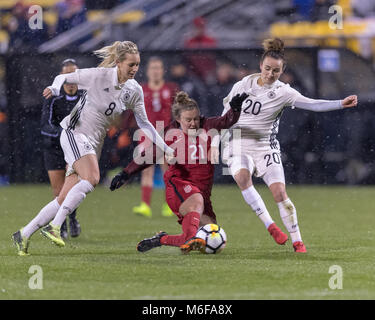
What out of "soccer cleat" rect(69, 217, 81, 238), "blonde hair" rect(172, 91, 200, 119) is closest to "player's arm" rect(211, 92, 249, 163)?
"blonde hair" rect(172, 91, 200, 119)

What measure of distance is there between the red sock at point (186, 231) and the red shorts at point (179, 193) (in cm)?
20

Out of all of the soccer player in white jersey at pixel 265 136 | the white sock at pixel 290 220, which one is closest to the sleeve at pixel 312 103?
the soccer player in white jersey at pixel 265 136

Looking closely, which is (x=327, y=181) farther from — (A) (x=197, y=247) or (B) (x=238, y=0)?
(A) (x=197, y=247)

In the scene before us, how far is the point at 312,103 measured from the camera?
8.33 meters

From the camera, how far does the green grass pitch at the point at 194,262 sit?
6055 millimetres

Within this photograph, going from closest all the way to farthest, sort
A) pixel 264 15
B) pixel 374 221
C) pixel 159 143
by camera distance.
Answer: pixel 159 143 < pixel 374 221 < pixel 264 15

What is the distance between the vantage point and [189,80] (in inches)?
647

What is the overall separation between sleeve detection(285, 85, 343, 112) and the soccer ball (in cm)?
141

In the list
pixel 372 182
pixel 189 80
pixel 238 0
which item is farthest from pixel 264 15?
pixel 372 182

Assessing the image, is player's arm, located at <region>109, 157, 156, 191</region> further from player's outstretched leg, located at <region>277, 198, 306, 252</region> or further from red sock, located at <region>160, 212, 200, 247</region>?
player's outstretched leg, located at <region>277, 198, 306, 252</region>

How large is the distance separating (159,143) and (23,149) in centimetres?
867

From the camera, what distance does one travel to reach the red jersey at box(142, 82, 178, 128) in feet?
40.2

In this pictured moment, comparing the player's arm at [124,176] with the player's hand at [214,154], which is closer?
the player's arm at [124,176]

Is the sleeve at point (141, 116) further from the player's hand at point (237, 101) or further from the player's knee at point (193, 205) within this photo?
Result: the player's hand at point (237, 101)
